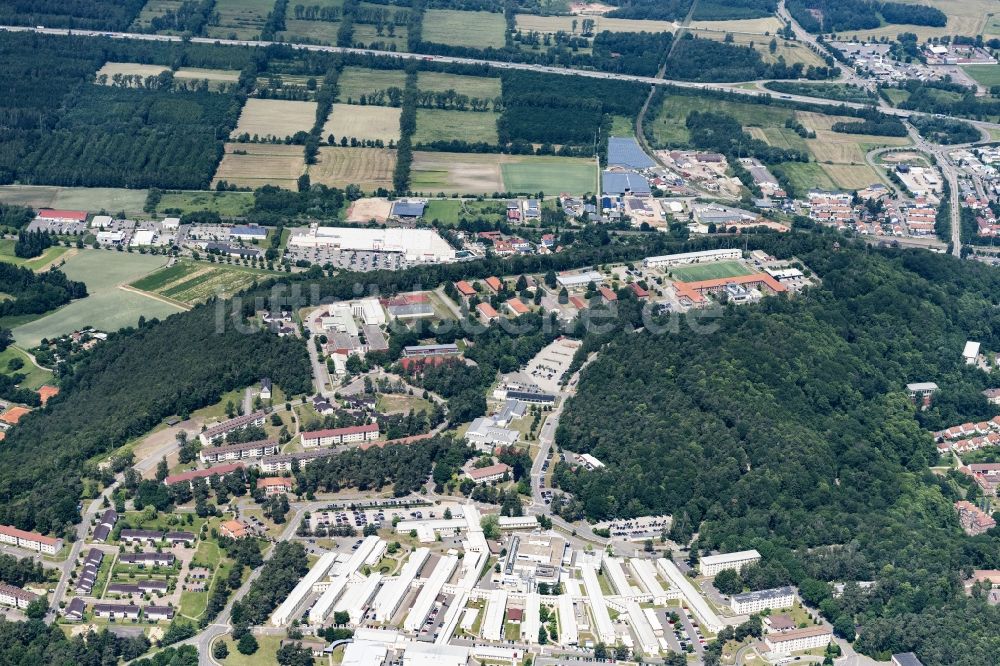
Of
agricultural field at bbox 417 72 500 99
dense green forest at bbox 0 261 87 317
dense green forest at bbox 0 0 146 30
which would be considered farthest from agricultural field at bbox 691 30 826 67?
dense green forest at bbox 0 261 87 317

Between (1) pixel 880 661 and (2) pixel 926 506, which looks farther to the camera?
(2) pixel 926 506

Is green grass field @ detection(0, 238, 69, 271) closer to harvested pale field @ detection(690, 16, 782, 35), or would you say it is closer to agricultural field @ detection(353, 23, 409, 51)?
agricultural field @ detection(353, 23, 409, 51)

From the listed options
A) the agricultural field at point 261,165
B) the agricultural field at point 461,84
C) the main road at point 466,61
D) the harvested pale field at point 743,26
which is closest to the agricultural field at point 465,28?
the main road at point 466,61

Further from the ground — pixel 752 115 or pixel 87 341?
pixel 752 115

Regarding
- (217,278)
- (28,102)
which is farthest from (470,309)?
(28,102)

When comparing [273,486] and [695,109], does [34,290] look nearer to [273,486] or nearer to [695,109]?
[273,486]

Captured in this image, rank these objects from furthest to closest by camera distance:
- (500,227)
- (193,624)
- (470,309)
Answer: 1. (500,227)
2. (470,309)
3. (193,624)

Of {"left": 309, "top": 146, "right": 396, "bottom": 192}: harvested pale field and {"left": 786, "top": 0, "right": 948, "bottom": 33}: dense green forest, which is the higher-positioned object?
{"left": 786, "top": 0, "right": 948, "bottom": 33}: dense green forest

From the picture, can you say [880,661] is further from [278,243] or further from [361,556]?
[278,243]
